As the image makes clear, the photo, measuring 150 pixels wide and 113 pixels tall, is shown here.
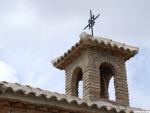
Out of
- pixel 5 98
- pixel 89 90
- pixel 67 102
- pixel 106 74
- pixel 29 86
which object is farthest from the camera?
pixel 106 74

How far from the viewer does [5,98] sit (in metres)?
9.67

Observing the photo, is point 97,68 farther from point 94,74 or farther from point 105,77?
point 105,77

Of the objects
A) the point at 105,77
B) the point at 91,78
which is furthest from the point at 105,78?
the point at 91,78

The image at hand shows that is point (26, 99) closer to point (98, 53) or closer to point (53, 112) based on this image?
point (53, 112)

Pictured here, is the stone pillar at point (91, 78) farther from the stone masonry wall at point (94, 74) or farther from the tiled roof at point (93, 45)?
the tiled roof at point (93, 45)

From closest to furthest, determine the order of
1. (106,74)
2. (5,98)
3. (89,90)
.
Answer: (5,98)
(89,90)
(106,74)

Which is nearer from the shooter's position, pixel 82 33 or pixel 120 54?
pixel 82 33

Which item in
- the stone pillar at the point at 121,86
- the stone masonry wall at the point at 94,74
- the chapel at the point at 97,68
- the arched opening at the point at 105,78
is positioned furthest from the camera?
the arched opening at the point at 105,78

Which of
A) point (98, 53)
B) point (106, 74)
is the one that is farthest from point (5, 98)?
point (106, 74)

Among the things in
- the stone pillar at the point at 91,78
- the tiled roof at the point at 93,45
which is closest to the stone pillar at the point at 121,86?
the tiled roof at the point at 93,45

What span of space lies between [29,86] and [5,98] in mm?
1450

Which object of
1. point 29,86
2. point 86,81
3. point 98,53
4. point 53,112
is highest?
point 98,53

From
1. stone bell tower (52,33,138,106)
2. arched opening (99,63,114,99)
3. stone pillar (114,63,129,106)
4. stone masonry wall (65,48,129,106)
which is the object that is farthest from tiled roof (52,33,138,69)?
arched opening (99,63,114,99)

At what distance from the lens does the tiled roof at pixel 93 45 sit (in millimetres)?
13881
